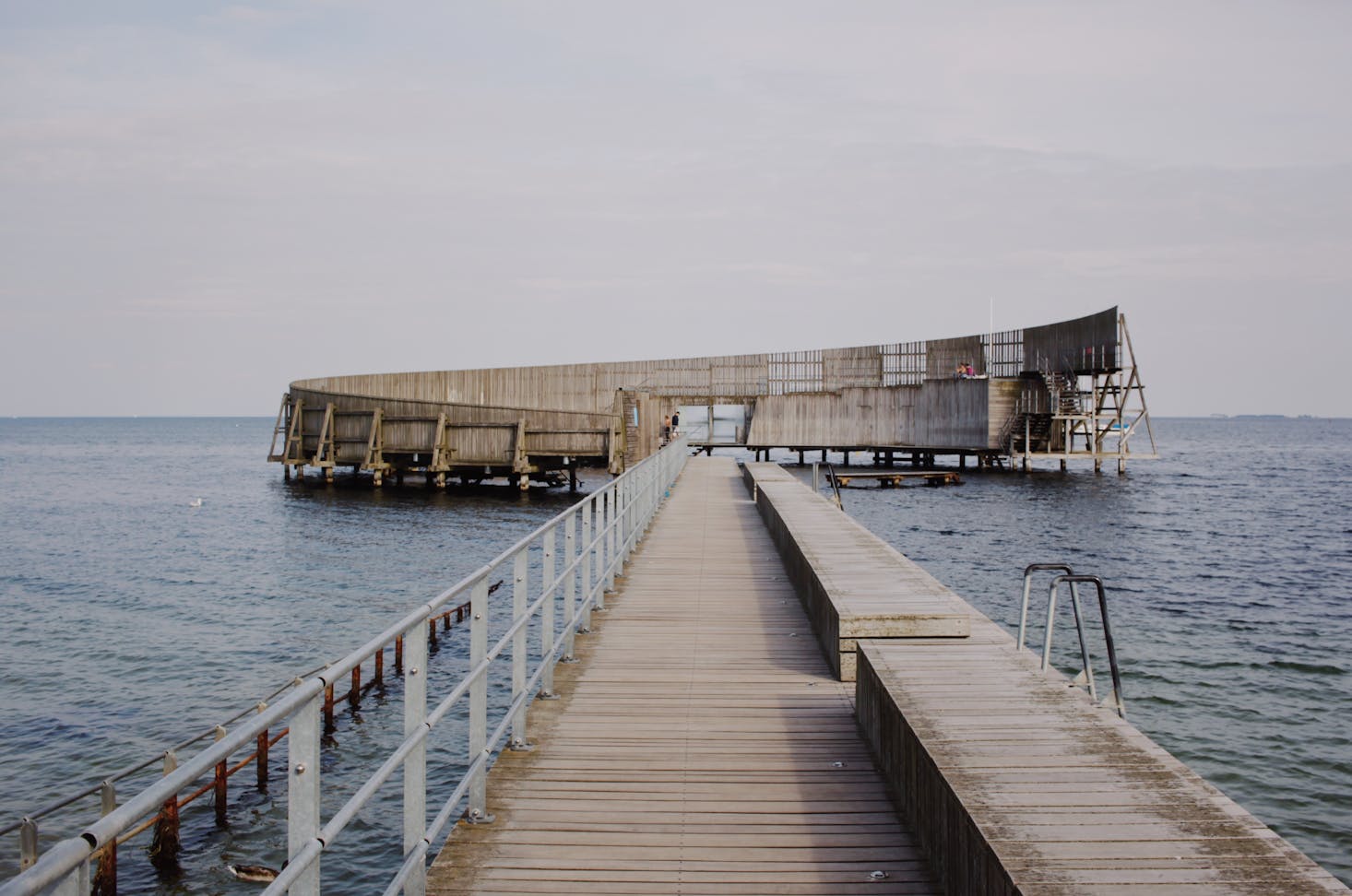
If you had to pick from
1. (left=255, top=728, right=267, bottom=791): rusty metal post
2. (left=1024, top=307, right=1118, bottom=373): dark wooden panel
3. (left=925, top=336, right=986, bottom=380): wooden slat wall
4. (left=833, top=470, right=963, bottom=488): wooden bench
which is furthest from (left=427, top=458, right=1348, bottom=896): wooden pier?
(left=925, top=336, right=986, bottom=380): wooden slat wall

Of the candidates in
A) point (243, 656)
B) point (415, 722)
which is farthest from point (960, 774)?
point (243, 656)

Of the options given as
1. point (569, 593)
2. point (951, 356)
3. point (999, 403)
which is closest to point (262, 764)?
point (569, 593)

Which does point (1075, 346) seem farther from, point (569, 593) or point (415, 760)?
point (415, 760)

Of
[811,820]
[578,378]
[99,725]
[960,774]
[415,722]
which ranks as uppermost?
[578,378]

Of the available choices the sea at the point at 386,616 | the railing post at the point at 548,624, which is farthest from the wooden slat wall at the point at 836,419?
the railing post at the point at 548,624

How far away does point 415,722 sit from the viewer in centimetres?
377

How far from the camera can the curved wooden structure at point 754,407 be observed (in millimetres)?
46438

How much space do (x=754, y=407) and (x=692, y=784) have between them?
189 ft

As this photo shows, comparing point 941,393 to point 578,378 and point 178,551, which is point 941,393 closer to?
point 578,378

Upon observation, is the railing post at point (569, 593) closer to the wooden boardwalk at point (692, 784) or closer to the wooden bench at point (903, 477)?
the wooden boardwalk at point (692, 784)

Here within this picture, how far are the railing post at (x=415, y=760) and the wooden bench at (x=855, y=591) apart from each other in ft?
12.3

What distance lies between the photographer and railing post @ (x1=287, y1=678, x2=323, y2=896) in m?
2.69

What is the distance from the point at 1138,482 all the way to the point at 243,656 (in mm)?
48832

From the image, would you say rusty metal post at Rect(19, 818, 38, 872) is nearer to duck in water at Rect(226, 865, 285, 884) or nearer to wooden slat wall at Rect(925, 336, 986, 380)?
duck in water at Rect(226, 865, 285, 884)
